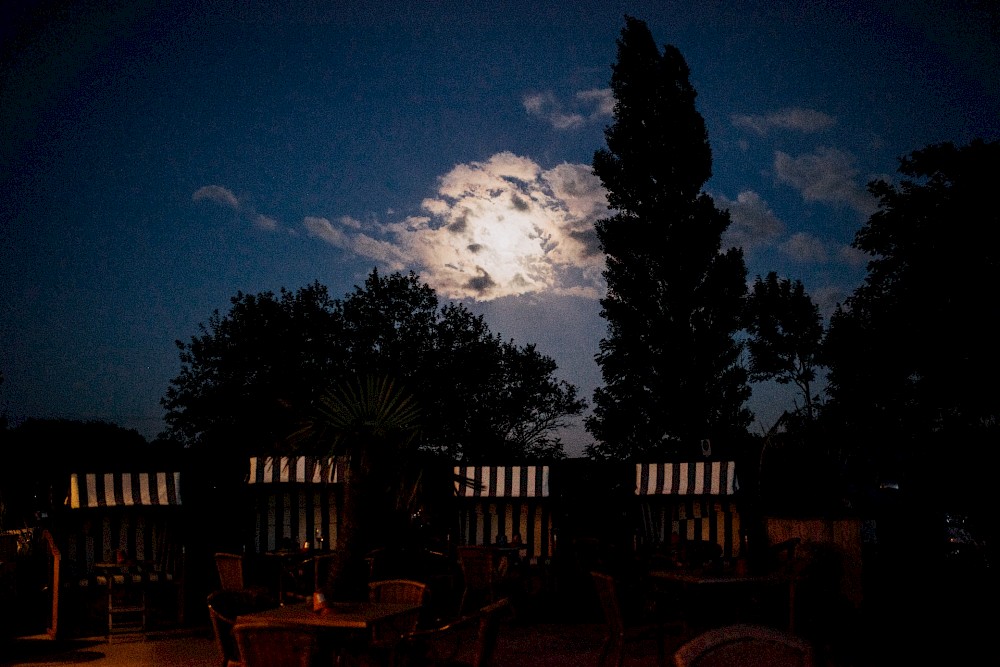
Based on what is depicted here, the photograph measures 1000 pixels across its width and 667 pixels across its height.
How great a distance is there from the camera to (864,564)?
7.04 metres

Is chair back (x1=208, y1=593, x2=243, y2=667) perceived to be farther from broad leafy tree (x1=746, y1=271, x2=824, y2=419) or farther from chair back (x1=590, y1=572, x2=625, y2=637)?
broad leafy tree (x1=746, y1=271, x2=824, y2=419)

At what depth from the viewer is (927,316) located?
17.3 meters

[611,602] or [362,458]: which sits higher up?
[362,458]

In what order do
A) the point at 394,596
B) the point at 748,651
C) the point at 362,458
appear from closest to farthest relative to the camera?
the point at 748,651, the point at 394,596, the point at 362,458

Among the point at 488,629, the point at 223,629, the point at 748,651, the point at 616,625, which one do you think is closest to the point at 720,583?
the point at 616,625

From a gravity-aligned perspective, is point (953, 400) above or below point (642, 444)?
above

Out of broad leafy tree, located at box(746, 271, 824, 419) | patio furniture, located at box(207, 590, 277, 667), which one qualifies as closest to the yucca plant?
patio furniture, located at box(207, 590, 277, 667)

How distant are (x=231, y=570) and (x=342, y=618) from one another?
336cm

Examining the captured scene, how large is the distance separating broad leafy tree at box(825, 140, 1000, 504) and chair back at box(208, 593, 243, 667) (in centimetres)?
1276

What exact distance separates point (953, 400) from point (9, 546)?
17.5 metres

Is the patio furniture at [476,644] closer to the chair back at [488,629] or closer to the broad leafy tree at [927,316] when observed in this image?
the chair back at [488,629]

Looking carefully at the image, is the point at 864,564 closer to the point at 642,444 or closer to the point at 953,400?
the point at 953,400

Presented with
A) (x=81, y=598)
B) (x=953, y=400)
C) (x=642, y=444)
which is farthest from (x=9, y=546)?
(x=953, y=400)

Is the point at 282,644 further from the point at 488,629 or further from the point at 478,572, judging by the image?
the point at 478,572
